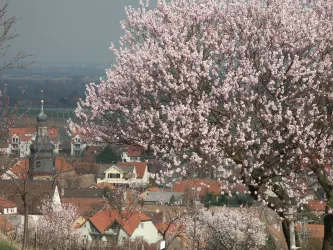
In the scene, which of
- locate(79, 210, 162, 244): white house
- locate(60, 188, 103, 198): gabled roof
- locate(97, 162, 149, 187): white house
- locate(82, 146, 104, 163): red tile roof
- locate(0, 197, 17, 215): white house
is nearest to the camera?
locate(79, 210, 162, 244): white house

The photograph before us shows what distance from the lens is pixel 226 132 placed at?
13750mm

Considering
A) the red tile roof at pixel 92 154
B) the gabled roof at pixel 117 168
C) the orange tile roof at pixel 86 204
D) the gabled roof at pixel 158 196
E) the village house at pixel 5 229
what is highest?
the red tile roof at pixel 92 154

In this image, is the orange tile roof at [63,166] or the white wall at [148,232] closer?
the orange tile roof at [63,166]

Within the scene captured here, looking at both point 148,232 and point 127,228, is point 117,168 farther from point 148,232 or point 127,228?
point 127,228

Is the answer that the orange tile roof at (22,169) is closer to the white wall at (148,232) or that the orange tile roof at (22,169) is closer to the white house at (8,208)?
the white house at (8,208)

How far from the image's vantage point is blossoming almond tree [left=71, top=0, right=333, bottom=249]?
13.8 m

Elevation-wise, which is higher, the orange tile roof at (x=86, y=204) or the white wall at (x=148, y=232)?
the orange tile roof at (x=86, y=204)


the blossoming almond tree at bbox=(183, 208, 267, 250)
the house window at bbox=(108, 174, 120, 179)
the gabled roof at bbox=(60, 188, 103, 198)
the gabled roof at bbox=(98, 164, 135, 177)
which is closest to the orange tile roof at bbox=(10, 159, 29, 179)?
the blossoming almond tree at bbox=(183, 208, 267, 250)

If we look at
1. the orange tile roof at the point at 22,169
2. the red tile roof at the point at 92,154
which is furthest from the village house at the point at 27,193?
the red tile roof at the point at 92,154

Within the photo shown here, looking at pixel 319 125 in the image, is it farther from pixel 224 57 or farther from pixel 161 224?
pixel 161 224

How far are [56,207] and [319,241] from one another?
747 inches

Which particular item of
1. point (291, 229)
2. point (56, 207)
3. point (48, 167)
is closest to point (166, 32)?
point (291, 229)

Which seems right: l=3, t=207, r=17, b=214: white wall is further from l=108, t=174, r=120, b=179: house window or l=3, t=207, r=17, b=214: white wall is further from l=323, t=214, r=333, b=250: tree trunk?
l=108, t=174, r=120, b=179: house window

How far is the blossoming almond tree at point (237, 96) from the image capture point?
13820 millimetres
